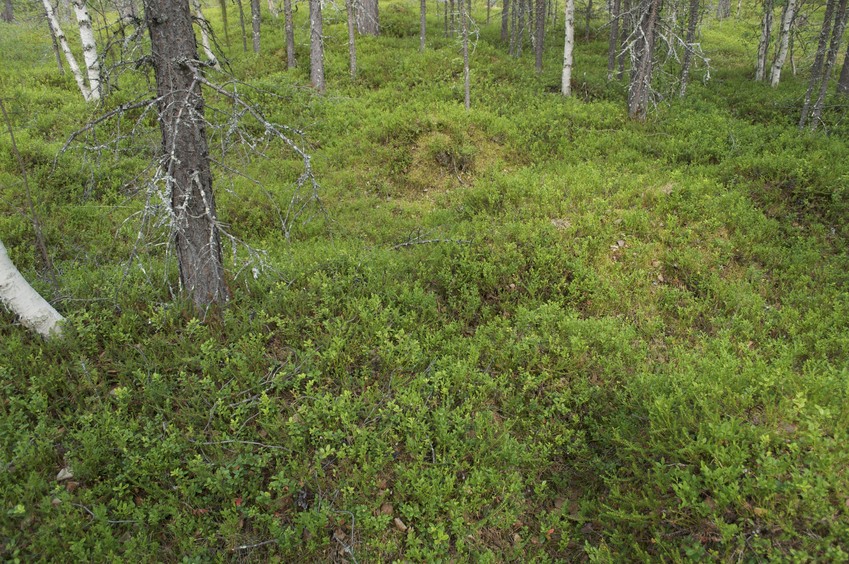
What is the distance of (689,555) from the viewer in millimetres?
3922

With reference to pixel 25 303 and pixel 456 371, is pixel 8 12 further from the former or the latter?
pixel 456 371

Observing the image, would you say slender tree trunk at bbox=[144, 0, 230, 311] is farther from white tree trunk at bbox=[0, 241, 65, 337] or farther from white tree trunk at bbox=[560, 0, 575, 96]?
white tree trunk at bbox=[560, 0, 575, 96]

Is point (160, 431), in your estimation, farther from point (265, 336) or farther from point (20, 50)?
point (20, 50)

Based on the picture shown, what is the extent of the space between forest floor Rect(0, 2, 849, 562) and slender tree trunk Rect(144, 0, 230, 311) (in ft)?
1.36

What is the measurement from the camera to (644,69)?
1395 cm

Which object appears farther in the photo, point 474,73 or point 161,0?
point 474,73

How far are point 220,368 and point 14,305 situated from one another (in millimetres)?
2675

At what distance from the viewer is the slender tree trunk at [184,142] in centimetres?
518

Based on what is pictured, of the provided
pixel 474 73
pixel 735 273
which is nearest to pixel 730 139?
pixel 735 273

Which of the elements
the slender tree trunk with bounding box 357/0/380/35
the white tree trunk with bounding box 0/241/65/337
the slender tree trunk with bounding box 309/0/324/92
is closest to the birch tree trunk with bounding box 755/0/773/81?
the slender tree trunk with bounding box 357/0/380/35

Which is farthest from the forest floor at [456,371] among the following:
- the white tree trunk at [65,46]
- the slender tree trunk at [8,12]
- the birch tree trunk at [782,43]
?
the slender tree trunk at [8,12]

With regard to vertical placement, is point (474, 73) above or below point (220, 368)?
above

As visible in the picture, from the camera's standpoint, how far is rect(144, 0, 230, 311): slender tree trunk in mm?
5180

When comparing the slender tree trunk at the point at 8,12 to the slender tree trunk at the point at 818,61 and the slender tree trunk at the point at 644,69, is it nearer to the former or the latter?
the slender tree trunk at the point at 644,69
